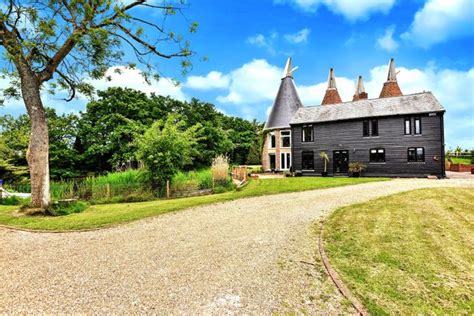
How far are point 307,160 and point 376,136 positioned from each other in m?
6.30

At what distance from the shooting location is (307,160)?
25016mm

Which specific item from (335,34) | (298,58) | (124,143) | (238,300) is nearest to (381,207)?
(238,300)

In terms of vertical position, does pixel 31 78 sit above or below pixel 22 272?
above

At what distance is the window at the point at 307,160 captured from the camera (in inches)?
976

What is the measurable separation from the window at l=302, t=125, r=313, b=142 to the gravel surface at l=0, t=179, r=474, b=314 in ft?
60.6

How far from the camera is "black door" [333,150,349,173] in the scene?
23391mm

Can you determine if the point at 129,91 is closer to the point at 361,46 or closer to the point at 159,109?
the point at 159,109

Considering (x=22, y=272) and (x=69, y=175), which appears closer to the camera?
(x=22, y=272)

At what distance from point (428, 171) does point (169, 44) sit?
21.2m

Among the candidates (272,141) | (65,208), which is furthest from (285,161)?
(65,208)

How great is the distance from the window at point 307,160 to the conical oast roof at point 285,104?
5.05 meters

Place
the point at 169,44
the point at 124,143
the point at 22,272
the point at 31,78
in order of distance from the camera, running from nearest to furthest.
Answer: the point at 22,272 < the point at 31,78 < the point at 169,44 < the point at 124,143

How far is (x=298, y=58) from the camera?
32.9 m

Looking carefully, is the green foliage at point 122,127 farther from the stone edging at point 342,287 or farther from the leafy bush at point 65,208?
the stone edging at point 342,287
